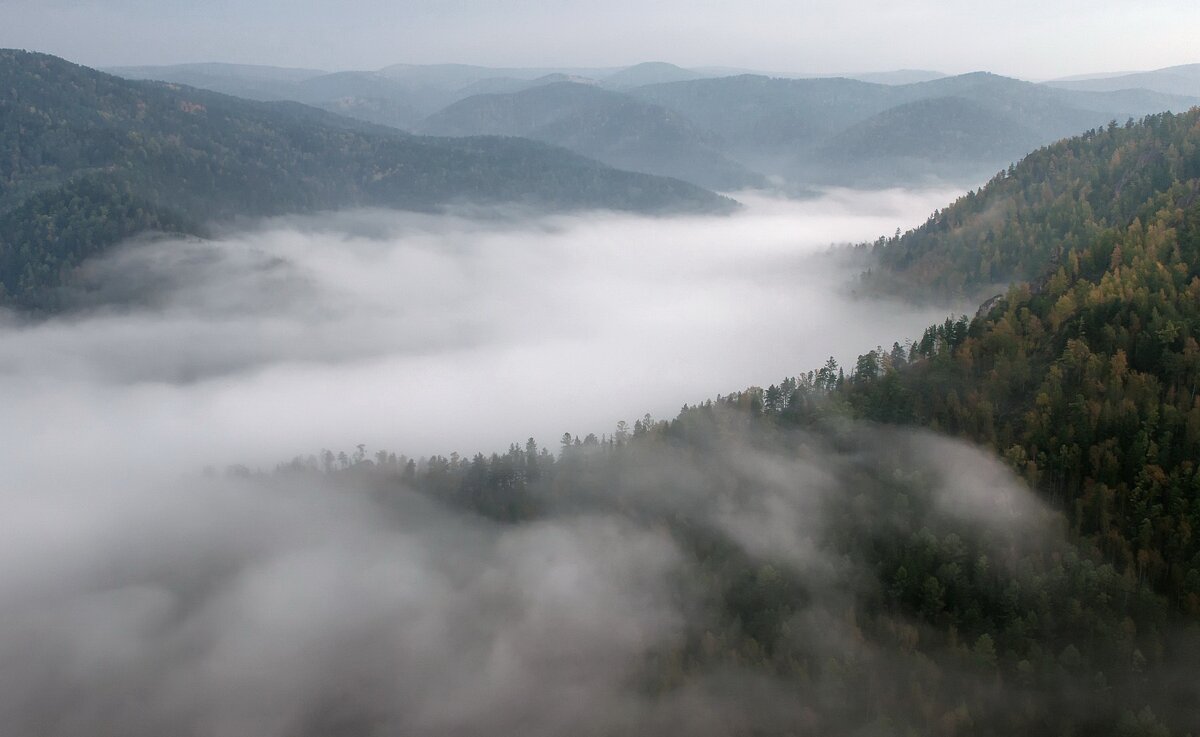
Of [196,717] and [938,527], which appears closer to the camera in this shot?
[938,527]

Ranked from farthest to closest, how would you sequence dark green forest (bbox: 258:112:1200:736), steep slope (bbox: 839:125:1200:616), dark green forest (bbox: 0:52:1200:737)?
steep slope (bbox: 839:125:1200:616), dark green forest (bbox: 0:52:1200:737), dark green forest (bbox: 258:112:1200:736)

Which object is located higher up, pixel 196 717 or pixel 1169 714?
pixel 1169 714

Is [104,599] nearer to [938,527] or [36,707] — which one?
[36,707]

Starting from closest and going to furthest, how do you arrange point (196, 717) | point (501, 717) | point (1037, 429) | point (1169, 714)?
1. point (1169, 714)
2. point (1037, 429)
3. point (501, 717)
4. point (196, 717)

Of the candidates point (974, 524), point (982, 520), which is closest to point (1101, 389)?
point (982, 520)

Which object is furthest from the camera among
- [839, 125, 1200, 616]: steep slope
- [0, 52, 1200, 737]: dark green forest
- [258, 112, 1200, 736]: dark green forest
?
[839, 125, 1200, 616]: steep slope

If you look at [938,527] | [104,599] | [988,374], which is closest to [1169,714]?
[938,527]

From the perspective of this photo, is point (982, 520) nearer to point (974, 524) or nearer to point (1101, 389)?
point (974, 524)

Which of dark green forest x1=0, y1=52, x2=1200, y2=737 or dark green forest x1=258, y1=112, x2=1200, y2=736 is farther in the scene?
dark green forest x1=0, y1=52, x2=1200, y2=737

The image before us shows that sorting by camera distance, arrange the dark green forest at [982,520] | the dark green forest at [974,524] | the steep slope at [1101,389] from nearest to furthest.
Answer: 1. the dark green forest at [982,520]
2. the dark green forest at [974,524]
3. the steep slope at [1101,389]

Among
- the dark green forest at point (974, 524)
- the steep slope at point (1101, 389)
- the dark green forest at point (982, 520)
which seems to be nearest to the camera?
the dark green forest at point (982, 520)

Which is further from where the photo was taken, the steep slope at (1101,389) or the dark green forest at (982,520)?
the steep slope at (1101,389)
